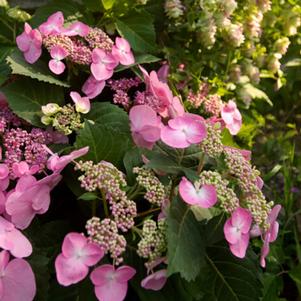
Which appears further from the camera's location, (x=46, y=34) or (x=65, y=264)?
(x=46, y=34)

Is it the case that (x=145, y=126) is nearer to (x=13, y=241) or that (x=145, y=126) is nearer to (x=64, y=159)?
(x=64, y=159)

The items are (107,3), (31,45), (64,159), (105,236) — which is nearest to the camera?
(105,236)

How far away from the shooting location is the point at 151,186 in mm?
928

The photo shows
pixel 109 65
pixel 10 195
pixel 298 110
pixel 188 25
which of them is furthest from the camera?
pixel 298 110

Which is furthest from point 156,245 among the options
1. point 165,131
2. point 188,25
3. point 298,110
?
point 298,110

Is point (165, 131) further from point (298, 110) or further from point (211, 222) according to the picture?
point (298, 110)

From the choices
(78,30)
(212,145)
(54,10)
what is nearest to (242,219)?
(212,145)

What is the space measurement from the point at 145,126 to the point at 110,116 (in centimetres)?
21

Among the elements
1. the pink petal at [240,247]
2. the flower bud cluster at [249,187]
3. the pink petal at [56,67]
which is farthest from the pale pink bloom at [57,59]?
Result: the pink petal at [240,247]

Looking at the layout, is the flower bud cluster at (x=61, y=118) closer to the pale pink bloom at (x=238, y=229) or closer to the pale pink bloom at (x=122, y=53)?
the pale pink bloom at (x=122, y=53)

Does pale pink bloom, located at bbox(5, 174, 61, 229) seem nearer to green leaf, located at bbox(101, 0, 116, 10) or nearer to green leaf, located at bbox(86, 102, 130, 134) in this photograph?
green leaf, located at bbox(86, 102, 130, 134)

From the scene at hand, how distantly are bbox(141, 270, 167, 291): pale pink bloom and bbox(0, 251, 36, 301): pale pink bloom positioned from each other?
175 millimetres

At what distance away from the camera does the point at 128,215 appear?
0.89 meters

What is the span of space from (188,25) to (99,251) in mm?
971
